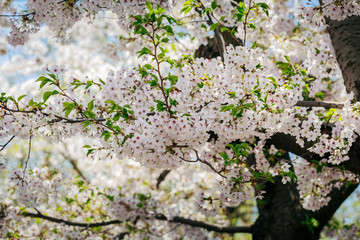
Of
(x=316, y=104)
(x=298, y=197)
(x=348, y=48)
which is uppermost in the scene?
(x=348, y=48)

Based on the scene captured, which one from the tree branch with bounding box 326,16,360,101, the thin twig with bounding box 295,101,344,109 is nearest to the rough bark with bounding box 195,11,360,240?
the tree branch with bounding box 326,16,360,101

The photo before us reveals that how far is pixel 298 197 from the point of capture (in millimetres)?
4555

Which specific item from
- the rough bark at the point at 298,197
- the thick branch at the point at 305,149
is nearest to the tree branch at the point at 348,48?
the rough bark at the point at 298,197

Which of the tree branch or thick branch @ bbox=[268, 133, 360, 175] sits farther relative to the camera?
the tree branch

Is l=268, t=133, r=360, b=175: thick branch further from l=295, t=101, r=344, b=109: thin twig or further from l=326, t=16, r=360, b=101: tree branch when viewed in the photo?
l=326, t=16, r=360, b=101: tree branch

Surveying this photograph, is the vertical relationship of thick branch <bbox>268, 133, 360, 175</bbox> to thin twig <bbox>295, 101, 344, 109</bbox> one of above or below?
below

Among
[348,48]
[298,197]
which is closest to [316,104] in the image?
[348,48]

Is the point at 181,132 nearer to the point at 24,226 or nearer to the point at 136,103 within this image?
the point at 136,103

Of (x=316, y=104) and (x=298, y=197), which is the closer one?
(x=316, y=104)

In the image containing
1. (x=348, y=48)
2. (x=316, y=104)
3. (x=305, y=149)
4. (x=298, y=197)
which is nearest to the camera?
(x=316, y=104)

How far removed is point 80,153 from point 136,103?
344 inches

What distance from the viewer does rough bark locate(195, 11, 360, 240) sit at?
343cm

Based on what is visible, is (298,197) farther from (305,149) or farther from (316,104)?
(316,104)

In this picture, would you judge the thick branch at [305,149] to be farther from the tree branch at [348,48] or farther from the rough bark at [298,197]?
the tree branch at [348,48]
